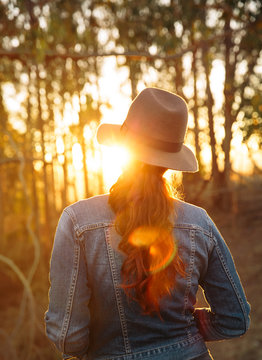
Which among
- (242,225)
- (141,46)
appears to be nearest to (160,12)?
(141,46)

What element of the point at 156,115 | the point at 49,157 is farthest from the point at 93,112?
the point at 156,115

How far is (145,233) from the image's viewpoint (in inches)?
44.8

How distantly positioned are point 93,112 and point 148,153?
383cm

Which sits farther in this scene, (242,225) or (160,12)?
(242,225)

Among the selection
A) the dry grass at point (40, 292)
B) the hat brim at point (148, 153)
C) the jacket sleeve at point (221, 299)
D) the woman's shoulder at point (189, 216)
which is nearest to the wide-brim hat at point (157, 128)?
the hat brim at point (148, 153)

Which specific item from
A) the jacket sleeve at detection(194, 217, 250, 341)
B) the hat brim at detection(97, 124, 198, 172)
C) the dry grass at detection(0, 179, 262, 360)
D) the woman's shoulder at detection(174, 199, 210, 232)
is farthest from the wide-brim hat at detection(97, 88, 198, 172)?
the dry grass at detection(0, 179, 262, 360)

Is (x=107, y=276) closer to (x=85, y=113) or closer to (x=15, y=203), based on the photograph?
(x=85, y=113)

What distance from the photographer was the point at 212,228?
1275 mm

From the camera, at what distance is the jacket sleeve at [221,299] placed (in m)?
1.27

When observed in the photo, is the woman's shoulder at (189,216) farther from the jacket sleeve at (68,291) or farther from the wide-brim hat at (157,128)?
the jacket sleeve at (68,291)

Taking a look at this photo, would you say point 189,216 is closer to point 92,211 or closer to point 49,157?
point 92,211

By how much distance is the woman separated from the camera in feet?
3.73

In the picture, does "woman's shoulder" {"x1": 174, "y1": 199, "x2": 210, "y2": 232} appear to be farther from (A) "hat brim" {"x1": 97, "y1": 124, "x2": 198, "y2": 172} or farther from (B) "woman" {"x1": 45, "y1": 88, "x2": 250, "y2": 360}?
(A) "hat brim" {"x1": 97, "y1": 124, "x2": 198, "y2": 172}

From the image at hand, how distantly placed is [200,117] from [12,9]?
242 inches
